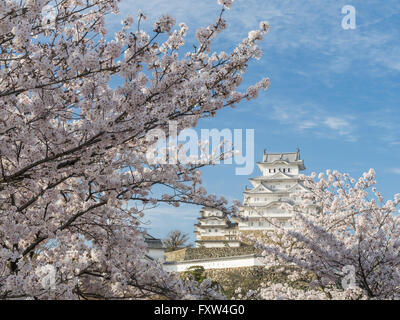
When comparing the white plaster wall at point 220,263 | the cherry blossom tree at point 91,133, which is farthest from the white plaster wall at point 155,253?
the cherry blossom tree at point 91,133

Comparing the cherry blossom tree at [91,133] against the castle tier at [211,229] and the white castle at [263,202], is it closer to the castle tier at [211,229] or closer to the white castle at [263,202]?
the white castle at [263,202]

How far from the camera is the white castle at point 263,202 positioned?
41.9 m

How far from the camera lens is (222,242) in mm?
40812

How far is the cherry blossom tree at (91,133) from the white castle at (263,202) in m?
33.3

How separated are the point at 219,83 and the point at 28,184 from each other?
2.82 m

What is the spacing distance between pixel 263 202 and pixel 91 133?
138ft

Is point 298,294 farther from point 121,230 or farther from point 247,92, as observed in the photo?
point 247,92

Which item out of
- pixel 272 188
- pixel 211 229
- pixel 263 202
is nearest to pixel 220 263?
pixel 211 229

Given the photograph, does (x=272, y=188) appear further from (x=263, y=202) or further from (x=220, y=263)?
(x=220, y=263)

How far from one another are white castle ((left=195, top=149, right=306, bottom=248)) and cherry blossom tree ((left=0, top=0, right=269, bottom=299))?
109ft

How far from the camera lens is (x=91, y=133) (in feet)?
15.5

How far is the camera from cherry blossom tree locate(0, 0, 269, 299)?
4.67 metres

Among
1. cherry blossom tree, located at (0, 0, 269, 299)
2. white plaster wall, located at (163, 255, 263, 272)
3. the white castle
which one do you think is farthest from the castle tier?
cherry blossom tree, located at (0, 0, 269, 299)
